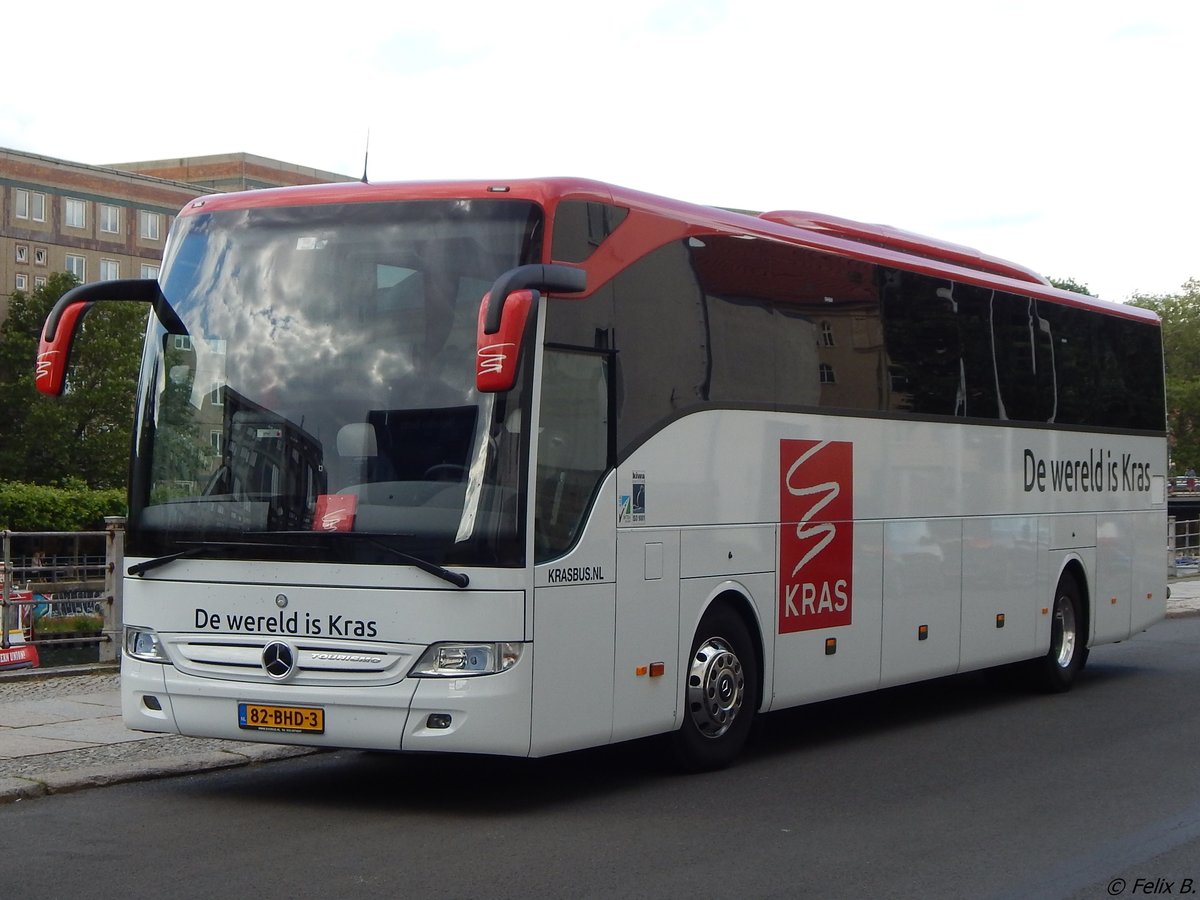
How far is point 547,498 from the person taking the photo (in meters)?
9.14

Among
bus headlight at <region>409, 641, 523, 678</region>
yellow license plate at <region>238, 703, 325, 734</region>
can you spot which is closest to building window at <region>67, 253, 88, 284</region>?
yellow license plate at <region>238, 703, 325, 734</region>

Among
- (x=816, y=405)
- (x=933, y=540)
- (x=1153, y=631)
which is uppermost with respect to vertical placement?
(x=816, y=405)

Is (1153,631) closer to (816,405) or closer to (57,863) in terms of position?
(816,405)

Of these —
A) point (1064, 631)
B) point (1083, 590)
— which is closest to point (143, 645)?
point (1064, 631)

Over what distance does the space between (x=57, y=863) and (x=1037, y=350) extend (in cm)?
1018

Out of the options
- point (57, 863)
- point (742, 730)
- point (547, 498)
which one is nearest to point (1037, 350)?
point (742, 730)

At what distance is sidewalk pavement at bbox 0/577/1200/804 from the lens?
9789 millimetres

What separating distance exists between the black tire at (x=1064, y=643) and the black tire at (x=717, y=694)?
5519 millimetres

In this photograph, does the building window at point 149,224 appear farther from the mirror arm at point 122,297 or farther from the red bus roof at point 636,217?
the mirror arm at point 122,297

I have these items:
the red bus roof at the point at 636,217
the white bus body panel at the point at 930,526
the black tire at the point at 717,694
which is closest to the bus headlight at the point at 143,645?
the red bus roof at the point at 636,217

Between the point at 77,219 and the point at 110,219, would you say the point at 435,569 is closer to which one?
the point at 77,219

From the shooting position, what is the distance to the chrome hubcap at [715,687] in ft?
34.3

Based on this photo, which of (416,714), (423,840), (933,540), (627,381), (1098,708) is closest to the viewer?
(423,840)

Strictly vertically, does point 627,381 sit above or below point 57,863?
above
